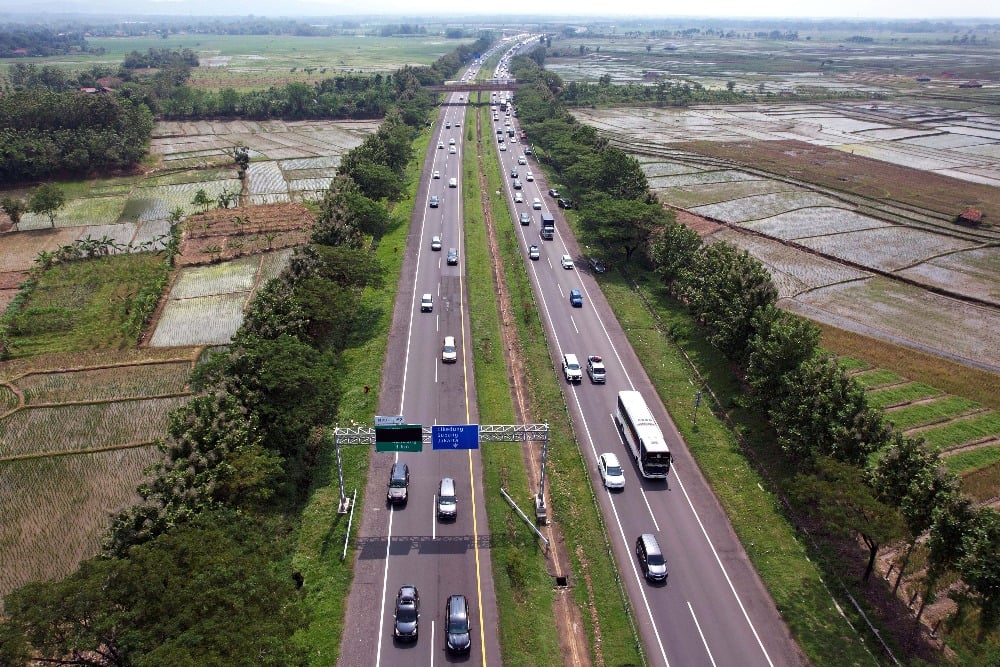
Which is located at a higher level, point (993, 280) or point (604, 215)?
point (604, 215)

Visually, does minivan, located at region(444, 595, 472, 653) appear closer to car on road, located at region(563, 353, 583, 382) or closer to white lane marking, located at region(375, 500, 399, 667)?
white lane marking, located at region(375, 500, 399, 667)

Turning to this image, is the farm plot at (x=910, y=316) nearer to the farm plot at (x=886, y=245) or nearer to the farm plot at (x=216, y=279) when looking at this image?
the farm plot at (x=886, y=245)

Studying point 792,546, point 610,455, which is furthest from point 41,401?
point 792,546

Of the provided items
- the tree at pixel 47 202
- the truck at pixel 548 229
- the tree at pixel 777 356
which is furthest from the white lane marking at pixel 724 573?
the tree at pixel 47 202

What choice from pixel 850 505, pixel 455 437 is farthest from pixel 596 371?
pixel 850 505

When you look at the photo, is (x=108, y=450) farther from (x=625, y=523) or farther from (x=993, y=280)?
(x=993, y=280)

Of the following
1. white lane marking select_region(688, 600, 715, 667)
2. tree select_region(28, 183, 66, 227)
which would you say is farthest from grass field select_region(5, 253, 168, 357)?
white lane marking select_region(688, 600, 715, 667)
